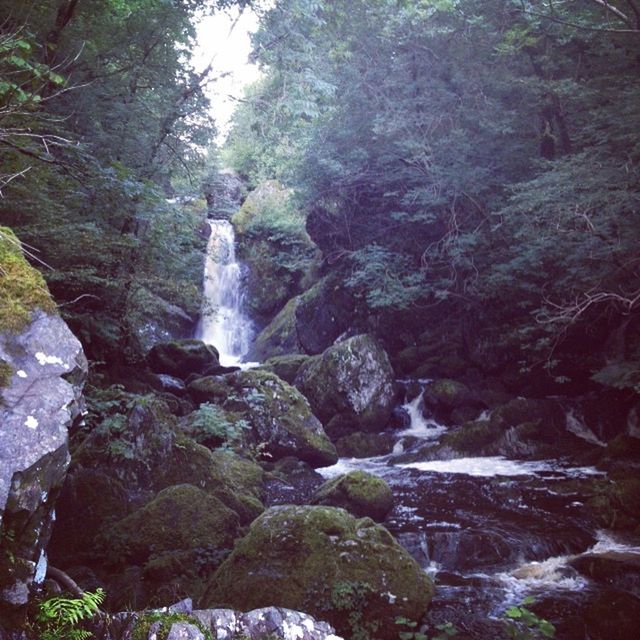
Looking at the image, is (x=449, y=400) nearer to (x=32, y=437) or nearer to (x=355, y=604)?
(x=355, y=604)

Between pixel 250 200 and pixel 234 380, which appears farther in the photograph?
pixel 250 200

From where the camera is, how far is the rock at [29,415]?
91.4 inches

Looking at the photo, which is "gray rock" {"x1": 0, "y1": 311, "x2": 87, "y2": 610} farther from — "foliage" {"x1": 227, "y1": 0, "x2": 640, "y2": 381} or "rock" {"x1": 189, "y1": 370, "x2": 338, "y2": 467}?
"foliage" {"x1": 227, "y1": 0, "x2": 640, "y2": 381}

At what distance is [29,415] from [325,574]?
3.14 metres

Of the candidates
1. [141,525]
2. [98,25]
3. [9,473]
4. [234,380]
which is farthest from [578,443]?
[98,25]

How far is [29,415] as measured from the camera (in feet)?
8.48

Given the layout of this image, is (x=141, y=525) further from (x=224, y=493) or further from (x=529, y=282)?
(x=529, y=282)

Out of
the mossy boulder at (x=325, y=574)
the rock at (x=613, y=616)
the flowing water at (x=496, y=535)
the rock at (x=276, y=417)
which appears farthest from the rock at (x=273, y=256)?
the rock at (x=613, y=616)

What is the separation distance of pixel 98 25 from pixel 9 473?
8.51 metres

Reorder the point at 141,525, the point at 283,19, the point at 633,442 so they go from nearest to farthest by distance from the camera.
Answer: the point at 141,525
the point at 633,442
the point at 283,19

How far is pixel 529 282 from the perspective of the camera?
1259cm

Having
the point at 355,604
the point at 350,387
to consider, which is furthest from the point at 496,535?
the point at 350,387

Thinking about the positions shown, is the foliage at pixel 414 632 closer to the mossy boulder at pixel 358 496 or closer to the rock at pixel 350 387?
the mossy boulder at pixel 358 496

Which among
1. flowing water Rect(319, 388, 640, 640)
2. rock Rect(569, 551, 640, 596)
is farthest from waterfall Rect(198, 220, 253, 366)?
rock Rect(569, 551, 640, 596)
